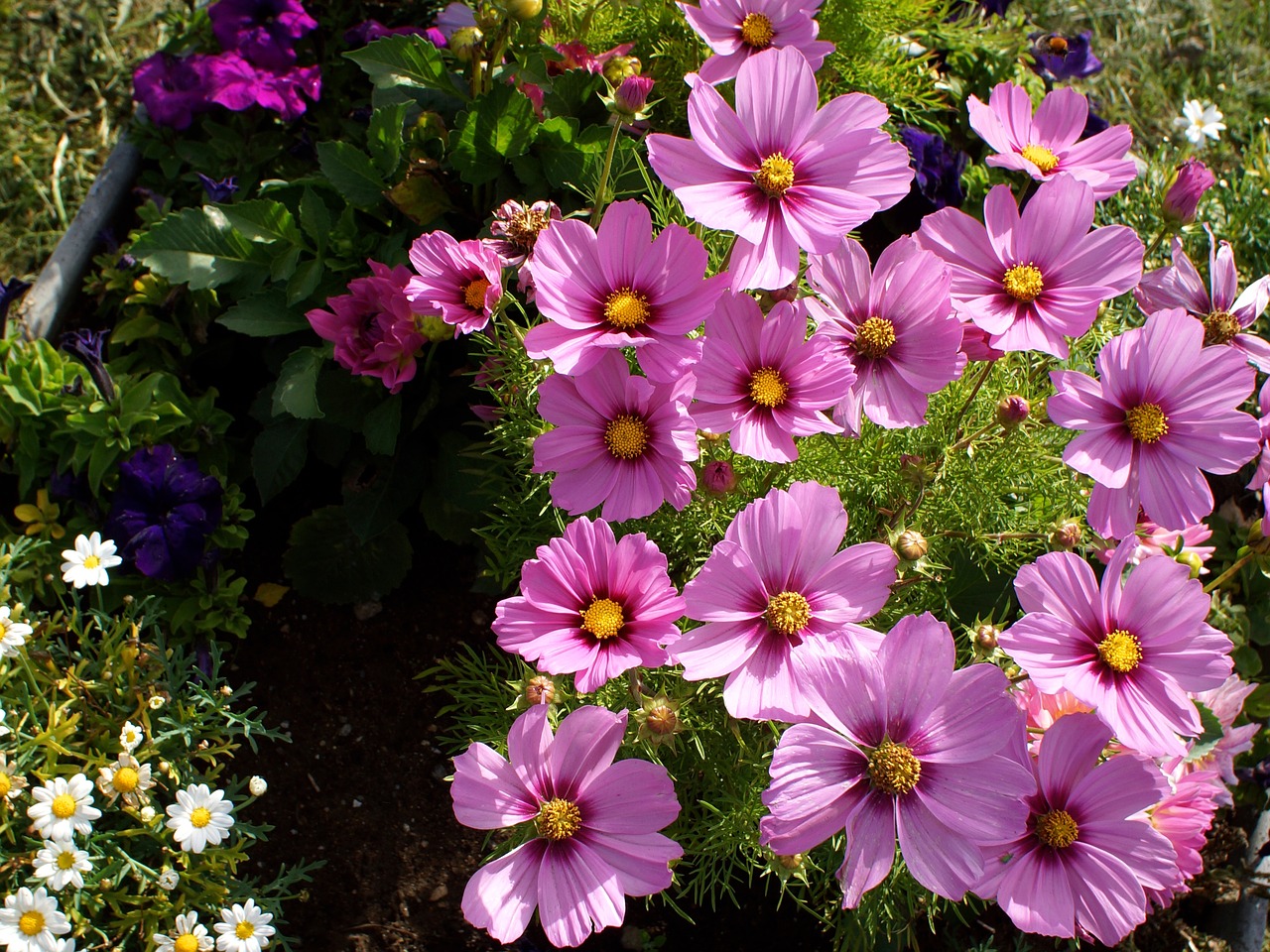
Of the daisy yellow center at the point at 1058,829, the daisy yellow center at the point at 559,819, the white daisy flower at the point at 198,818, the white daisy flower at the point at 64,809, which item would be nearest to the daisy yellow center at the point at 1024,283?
the daisy yellow center at the point at 1058,829

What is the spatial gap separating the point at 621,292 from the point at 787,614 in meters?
0.37

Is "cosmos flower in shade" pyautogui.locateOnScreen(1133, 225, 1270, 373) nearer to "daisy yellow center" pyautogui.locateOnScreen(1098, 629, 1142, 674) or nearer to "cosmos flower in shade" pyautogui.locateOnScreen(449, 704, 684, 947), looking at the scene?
"daisy yellow center" pyautogui.locateOnScreen(1098, 629, 1142, 674)

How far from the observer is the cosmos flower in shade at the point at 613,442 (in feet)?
3.53

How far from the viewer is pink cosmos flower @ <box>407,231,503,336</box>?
3.82 ft

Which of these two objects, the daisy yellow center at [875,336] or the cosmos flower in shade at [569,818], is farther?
the daisy yellow center at [875,336]

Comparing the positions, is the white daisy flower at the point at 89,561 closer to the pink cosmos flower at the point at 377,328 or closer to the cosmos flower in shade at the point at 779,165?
the pink cosmos flower at the point at 377,328

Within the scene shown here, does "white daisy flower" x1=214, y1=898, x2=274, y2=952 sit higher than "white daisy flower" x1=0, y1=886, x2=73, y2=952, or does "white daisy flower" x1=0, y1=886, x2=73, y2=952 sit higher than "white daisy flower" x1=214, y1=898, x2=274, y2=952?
"white daisy flower" x1=0, y1=886, x2=73, y2=952

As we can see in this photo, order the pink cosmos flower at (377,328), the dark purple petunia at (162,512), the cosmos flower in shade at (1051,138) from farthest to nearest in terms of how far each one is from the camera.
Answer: the dark purple petunia at (162,512) < the pink cosmos flower at (377,328) < the cosmos flower in shade at (1051,138)

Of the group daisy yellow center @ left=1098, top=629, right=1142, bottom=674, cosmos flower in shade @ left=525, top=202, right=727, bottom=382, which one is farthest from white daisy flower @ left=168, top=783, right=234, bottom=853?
daisy yellow center @ left=1098, top=629, right=1142, bottom=674

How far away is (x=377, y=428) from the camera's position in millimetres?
1527

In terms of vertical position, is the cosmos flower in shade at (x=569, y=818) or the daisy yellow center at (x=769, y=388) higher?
the daisy yellow center at (x=769, y=388)

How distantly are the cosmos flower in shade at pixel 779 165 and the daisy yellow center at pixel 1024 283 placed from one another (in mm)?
167

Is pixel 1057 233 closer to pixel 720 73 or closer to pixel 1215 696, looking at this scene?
pixel 720 73

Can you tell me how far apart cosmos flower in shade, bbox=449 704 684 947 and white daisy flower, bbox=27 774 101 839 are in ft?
1.58
